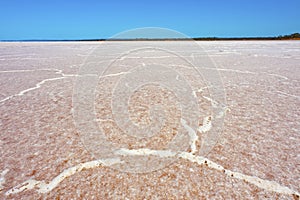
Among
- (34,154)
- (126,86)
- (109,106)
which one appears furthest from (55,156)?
(126,86)

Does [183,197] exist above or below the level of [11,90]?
below

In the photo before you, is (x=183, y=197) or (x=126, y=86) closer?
(x=183, y=197)

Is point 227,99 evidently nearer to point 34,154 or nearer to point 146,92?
point 146,92

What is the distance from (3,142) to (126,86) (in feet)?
3.32

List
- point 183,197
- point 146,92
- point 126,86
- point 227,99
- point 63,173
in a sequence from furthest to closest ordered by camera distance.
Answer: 1. point 126,86
2. point 146,92
3. point 227,99
4. point 63,173
5. point 183,197

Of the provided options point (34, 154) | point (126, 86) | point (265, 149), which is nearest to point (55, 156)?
point (34, 154)

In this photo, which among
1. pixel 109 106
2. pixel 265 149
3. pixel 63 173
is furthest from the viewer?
pixel 109 106

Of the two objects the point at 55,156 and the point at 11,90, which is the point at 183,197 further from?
the point at 11,90

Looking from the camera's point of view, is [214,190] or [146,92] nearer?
[214,190]

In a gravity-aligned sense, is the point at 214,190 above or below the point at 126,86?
below

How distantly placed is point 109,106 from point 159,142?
520mm

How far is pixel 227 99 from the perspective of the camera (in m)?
1.47

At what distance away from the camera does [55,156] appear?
2.69 ft

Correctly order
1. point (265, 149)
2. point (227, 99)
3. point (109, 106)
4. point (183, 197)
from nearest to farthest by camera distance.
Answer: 1. point (183, 197)
2. point (265, 149)
3. point (109, 106)
4. point (227, 99)
